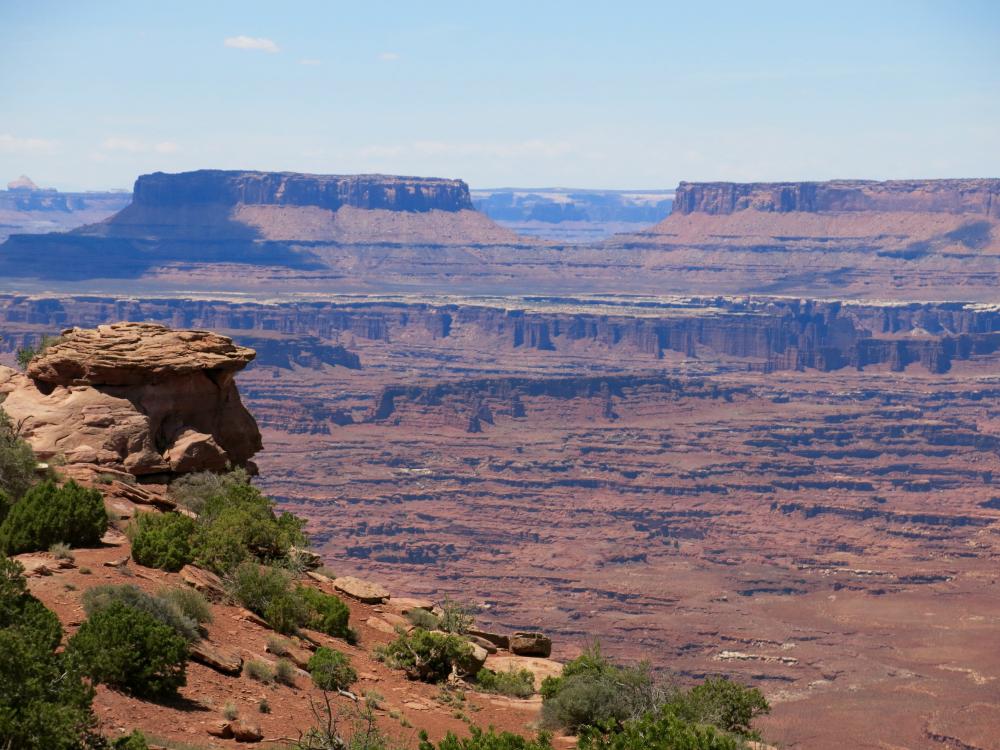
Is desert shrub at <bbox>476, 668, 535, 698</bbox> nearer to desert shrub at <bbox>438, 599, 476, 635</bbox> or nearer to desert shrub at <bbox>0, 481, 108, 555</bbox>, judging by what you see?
desert shrub at <bbox>438, 599, 476, 635</bbox>

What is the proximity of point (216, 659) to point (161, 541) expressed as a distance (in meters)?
3.65

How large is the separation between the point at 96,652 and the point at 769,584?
3981 inches

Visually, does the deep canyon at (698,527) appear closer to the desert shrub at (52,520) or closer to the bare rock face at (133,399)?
the bare rock face at (133,399)

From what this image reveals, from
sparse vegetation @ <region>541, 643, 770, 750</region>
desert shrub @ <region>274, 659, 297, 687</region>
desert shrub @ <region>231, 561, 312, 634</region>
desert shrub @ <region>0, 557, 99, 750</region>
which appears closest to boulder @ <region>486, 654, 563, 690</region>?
sparse vegetation @ <region>541, 643, 770, 750</region>

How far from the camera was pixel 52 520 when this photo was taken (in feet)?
74.2

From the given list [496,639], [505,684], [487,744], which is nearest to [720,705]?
[505,684]

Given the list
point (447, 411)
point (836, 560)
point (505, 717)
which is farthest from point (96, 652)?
point (447, 411)

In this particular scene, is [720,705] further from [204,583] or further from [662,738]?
[204,583]

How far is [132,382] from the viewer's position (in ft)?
101

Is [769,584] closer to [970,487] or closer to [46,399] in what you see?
[970,487]

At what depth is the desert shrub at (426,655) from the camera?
77.0ft

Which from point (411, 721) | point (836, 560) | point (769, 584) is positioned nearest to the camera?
point (411, 721)

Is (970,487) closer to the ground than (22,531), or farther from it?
closer to the ground

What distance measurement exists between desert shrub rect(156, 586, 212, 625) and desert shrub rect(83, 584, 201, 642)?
50 centimetres
